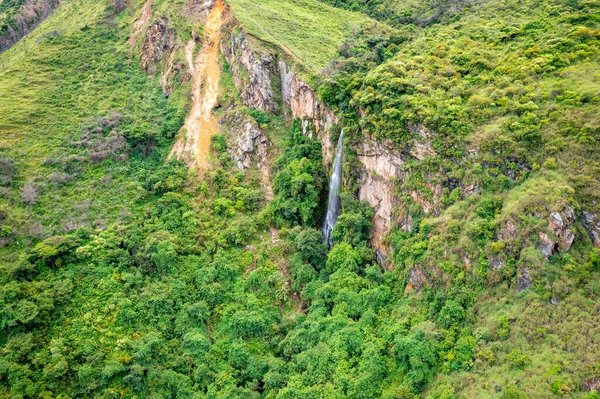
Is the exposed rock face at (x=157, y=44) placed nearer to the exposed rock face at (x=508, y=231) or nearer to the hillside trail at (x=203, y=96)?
the hillside trail at (x=203, y=96)

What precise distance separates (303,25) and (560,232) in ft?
159

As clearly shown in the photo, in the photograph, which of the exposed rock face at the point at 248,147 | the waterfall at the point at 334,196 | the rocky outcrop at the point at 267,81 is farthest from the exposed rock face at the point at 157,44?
the waterfall at the point at 334,196

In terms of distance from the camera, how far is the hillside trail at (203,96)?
54.2 m

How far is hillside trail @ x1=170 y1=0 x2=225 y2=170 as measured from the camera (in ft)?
178

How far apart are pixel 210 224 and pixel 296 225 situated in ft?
30.9

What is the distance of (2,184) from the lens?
46.2 metres

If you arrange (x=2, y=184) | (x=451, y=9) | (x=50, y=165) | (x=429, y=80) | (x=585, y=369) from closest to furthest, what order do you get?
(x=585, y=369) < (x=429, y=80) < (x=2, y=184) < (x=50, y=165) < (x=451, y=9)

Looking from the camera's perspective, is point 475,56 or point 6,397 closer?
point 6,397

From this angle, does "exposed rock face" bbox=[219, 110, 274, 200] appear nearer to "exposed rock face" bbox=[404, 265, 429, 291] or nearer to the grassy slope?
the grassy slope

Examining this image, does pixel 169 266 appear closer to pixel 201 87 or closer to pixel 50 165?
pixel 50 165

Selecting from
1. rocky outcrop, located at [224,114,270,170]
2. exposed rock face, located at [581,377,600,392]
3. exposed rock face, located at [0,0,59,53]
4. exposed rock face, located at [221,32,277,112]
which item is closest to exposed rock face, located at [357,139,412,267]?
rocky outcrop, located at [224,114,270,170]

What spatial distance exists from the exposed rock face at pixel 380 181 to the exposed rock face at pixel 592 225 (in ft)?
48.4

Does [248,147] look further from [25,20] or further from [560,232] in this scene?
[25,20]


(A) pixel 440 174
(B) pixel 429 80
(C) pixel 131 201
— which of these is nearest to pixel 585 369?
(A) pixel 440 174
